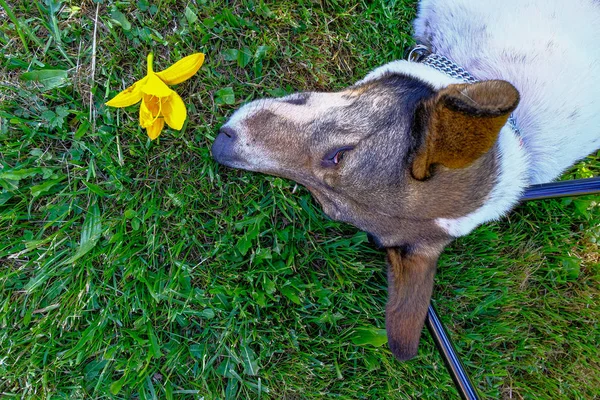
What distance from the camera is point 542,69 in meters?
3.60

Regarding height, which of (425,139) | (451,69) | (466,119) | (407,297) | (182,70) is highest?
(466,119)

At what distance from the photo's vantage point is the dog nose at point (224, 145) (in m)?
3.63

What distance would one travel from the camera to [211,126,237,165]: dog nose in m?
3.63

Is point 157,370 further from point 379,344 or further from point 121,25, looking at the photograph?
point 121,25

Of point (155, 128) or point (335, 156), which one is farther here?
point (155, 128)

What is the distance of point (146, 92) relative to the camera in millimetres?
3688

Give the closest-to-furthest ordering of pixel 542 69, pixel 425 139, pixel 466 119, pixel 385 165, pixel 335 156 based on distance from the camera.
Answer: pixel 466 119 → pixel 425 139 → pixel 385 165 → pixel 335 156 → pixel 542 69

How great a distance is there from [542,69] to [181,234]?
10.5 feet

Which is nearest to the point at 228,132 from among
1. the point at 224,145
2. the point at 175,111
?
the point at 224,145

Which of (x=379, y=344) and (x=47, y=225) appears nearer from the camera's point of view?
(x=47, y=225)

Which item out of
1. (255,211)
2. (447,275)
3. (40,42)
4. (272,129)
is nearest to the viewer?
(272,129)

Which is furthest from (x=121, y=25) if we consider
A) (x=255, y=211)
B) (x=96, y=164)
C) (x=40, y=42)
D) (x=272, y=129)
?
(x=255, y=211)

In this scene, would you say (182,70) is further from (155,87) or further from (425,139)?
(425,139)

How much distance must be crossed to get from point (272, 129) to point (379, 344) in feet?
7.13
